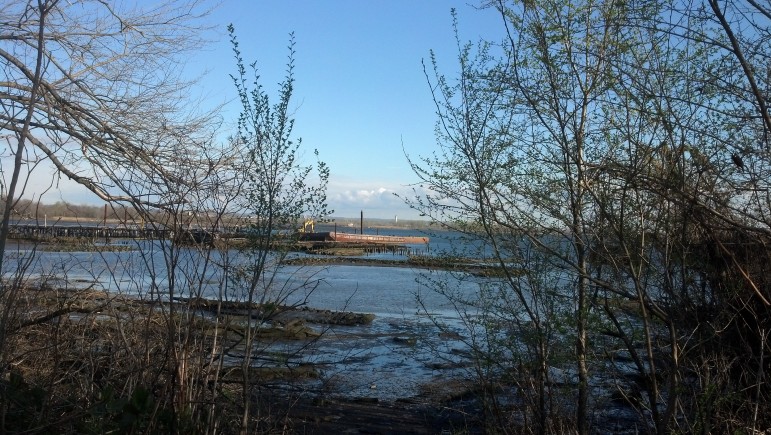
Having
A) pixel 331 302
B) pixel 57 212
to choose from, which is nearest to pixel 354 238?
pixel 331 302

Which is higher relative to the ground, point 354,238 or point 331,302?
point 354,238

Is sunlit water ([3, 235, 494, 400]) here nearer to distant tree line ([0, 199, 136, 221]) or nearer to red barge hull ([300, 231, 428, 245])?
distant tree line ([0, 199, 136, 221])

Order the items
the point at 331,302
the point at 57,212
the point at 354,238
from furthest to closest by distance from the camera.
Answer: the point at 354,238
the point at 331,302
the point at 57,212

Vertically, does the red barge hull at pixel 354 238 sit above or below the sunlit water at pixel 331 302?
above

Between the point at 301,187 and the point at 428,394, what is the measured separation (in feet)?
23.2

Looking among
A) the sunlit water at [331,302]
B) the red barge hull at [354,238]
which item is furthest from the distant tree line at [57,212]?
the red barge hull at [354,238]

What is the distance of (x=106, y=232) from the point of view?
688 cm

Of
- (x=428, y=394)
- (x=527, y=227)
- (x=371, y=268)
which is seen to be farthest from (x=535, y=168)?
(x=371, y=268)

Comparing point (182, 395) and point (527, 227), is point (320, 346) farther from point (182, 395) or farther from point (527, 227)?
point (182, 395)

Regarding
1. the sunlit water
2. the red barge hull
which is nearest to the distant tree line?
the sunlit water

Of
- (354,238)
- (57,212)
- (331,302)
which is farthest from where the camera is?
(354,238)

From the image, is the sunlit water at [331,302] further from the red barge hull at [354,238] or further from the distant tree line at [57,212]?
the red barge hull at [354,238]

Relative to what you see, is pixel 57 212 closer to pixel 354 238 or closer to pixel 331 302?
pixel 331 302

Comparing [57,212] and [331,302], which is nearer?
[57,212]
